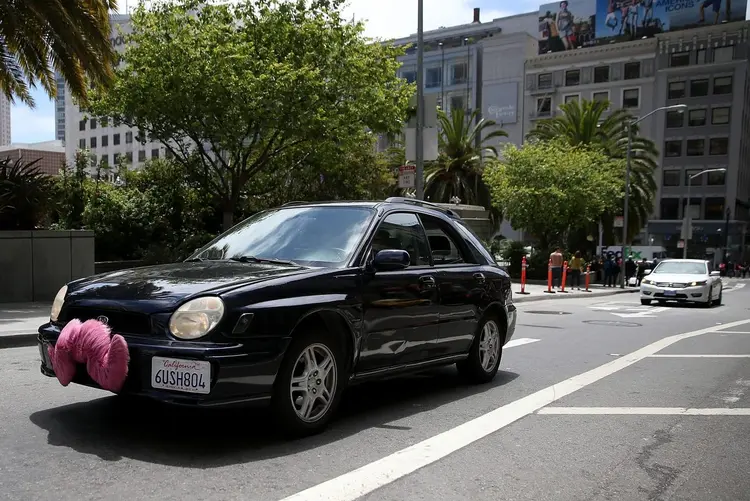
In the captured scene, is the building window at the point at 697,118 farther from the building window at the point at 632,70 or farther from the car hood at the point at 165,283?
the car hood at the point at 165,283

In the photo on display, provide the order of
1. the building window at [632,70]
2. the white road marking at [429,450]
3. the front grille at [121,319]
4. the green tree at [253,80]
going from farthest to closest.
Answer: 1. the building window at [632,70]
2. the green tree at [253,80]
3. the front grille at [121,319]
4. the white road marking at [429,450]

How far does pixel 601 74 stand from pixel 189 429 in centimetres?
6810

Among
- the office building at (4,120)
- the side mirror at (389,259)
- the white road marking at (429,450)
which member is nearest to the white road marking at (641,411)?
the white road marking at (429,450)

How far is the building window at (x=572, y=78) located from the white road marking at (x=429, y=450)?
64.8 m

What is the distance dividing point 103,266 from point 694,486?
14.9m

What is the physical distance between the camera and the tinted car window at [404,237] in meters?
5.59

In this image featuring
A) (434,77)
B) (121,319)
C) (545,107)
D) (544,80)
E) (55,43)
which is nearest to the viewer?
(121,319)

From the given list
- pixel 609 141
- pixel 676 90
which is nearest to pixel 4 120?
pixel 609 141

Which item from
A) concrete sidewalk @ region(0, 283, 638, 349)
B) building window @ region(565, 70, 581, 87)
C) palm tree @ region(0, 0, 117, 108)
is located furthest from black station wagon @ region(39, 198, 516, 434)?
building window @ region(565, 70, 581, 87)

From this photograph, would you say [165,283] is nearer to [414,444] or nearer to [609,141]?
[414,444]

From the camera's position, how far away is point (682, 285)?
19.6m

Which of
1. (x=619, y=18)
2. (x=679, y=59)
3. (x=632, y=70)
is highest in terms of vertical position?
(x=619, y=18)

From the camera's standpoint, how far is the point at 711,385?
23.9 ft

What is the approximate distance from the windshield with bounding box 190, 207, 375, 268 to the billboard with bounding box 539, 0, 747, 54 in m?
68.9
